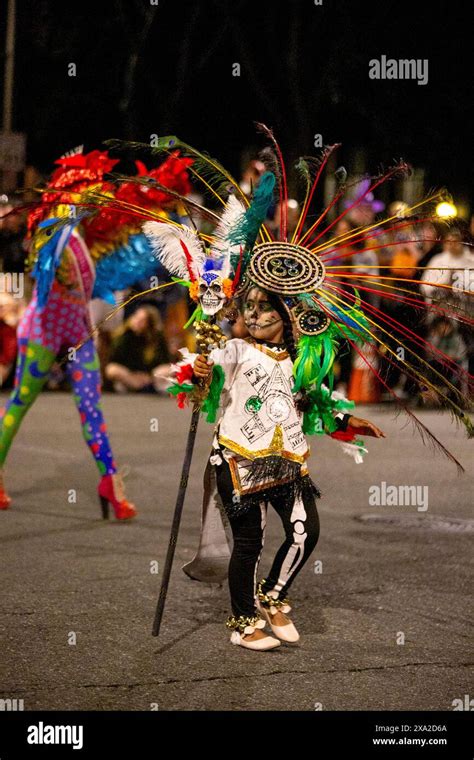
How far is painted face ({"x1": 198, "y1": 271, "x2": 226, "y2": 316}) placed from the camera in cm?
457

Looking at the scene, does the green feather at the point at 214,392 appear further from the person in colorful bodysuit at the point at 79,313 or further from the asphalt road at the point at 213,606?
the person in colorful bodysuit at the point at 79,313

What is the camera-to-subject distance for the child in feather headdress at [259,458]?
4797mm

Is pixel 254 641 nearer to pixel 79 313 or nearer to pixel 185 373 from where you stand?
pixel 185 373

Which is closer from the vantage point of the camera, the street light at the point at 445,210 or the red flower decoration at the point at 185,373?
the red flower decoration at the point at 185,373

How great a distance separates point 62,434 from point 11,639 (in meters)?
6.53

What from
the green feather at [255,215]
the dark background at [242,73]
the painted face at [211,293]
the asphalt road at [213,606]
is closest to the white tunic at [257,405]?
the painted face at [211,293]

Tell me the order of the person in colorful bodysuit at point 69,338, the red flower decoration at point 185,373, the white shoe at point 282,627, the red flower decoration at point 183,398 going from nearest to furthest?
the red flower decoration at point 185,373, the red flower decoration at point 183,398, the white shoe at point 282,627, the person in colorful bodysuit at point 69,338

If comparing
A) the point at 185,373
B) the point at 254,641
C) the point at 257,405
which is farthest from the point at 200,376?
the point at 254,641

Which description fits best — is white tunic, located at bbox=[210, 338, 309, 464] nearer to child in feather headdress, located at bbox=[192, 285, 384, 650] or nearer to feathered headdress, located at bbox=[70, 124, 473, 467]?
child in feather headdress, located at bbox=[192, 285, 384, 650]

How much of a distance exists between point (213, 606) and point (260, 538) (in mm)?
744

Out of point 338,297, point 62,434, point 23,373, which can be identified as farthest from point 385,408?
point 338,297

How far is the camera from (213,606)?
5477mm

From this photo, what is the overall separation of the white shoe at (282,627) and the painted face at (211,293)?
1347mm
